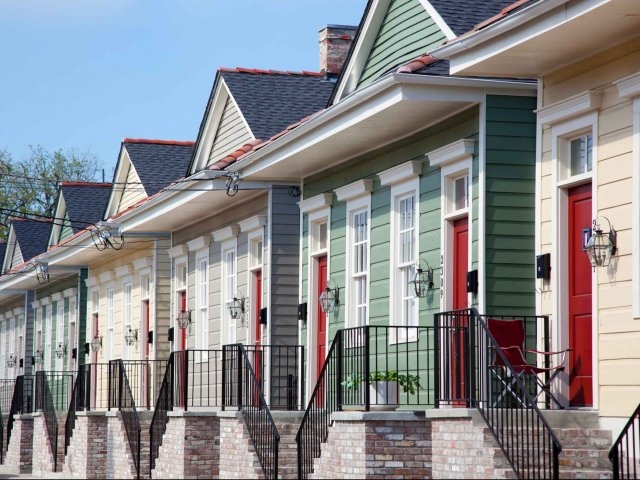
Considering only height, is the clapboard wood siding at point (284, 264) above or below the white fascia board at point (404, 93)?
below

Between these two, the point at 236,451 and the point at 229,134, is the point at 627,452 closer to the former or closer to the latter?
the point at 236,451

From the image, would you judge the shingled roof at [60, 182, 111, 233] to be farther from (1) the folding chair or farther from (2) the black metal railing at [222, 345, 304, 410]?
(1) the folding chair

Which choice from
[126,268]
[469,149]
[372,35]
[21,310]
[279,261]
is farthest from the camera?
[21,310]

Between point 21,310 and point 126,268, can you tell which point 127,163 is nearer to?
point 126,268

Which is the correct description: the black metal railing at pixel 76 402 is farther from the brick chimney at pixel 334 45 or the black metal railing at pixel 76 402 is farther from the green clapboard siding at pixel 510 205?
the green clapboard siding at pixel 510 205

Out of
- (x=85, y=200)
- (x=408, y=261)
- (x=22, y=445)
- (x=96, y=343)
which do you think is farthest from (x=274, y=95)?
(x=85, y=200)

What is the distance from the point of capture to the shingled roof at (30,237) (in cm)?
3853

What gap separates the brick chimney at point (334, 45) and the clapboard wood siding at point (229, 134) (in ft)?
6.85

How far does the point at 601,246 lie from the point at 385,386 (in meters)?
3.16

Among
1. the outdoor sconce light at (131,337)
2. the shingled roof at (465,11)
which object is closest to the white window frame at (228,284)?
the outdoor sconce light at (131,337)

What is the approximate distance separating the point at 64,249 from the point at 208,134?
263 inches

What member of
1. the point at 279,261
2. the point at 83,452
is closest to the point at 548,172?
the point at 279,261

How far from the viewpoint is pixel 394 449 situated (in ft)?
44.7

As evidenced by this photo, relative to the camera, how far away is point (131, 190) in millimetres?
28547
